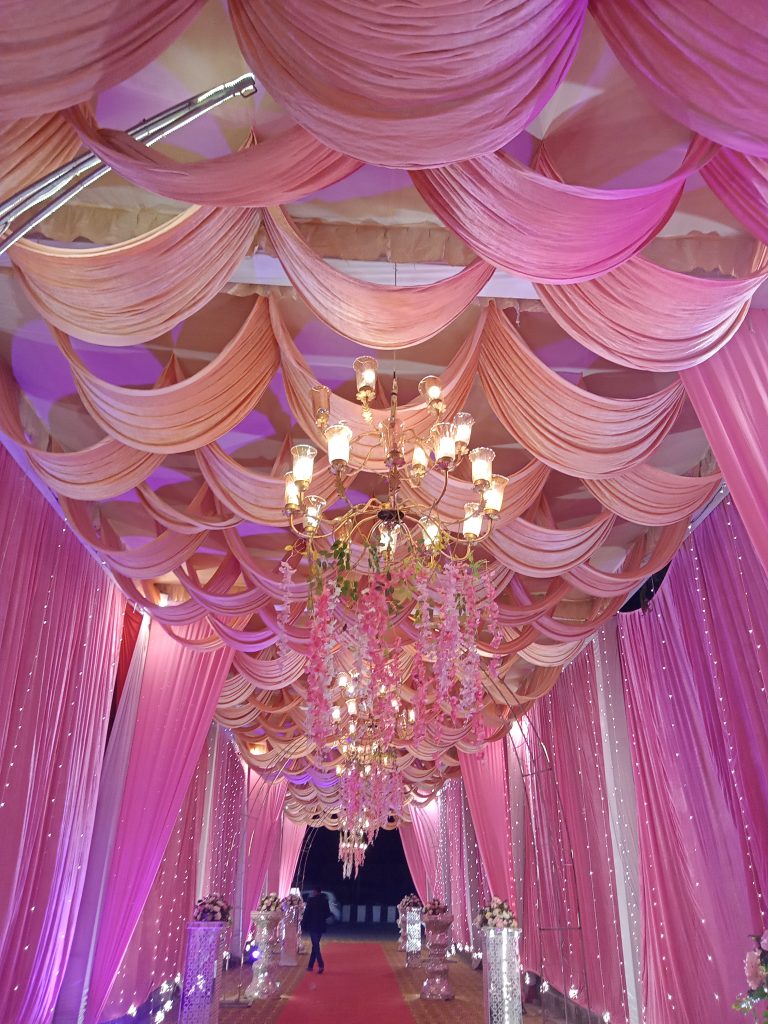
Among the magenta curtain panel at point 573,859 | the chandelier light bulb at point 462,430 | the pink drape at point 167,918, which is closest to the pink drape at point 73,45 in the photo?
the chandelier light bulb at point 462,430

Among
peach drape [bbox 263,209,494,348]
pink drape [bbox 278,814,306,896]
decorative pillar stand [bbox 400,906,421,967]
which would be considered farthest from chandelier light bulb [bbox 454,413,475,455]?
pink drape [bbox 278,814,306,896]

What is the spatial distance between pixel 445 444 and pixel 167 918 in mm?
9492

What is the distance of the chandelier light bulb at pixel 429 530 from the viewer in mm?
4086

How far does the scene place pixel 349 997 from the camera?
10.7 metres

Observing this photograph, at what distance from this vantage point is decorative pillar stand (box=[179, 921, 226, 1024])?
25.3 feet

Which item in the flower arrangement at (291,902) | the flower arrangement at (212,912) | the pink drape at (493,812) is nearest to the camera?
the flower arrangement at (212,912)

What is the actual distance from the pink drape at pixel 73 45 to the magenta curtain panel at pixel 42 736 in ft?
11.0

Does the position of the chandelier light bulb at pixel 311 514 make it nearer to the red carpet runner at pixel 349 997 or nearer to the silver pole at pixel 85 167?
the silver pole at pixel 85 167

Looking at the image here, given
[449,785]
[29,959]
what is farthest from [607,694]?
[449,785]

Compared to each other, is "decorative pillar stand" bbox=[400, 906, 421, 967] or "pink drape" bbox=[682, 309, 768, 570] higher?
"pink drape" bbox=[682, 309, 768, 570]

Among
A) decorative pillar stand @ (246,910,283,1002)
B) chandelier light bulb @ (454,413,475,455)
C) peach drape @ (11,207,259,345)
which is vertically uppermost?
peach drape @ (11,207,259,345)

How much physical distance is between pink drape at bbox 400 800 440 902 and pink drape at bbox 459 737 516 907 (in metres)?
8.78

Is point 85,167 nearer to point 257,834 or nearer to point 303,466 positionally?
point 303,466

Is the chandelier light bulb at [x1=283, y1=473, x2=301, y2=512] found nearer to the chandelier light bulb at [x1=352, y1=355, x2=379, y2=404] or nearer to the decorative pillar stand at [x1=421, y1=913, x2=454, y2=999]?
the chandelier light bulb at [x1=352, y1=355, x2=379, y2=404]
